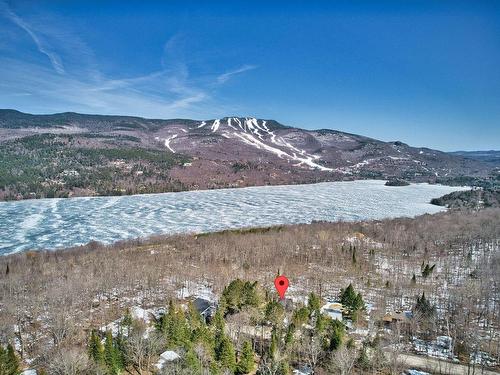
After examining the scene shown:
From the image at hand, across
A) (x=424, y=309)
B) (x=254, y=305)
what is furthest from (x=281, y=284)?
(x=424, y=309)

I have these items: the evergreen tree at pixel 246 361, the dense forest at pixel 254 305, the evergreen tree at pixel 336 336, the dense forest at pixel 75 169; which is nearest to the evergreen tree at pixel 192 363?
the dense forest at pixel 254 305

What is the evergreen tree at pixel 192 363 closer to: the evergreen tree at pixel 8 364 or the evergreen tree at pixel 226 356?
the evergreen tree at pixel 226 356

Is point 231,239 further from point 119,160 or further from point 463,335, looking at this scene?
point 119,160

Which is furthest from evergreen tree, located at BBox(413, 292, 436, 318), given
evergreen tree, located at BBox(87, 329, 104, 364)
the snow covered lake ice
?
the snow covered lake ice

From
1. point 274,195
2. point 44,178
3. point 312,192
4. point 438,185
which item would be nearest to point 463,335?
point 274,195

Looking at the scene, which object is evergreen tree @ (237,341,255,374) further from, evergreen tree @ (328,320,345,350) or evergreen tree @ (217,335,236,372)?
evergreen tree @ (328,320,345,350)

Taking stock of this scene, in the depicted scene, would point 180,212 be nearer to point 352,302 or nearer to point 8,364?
point 352,302
